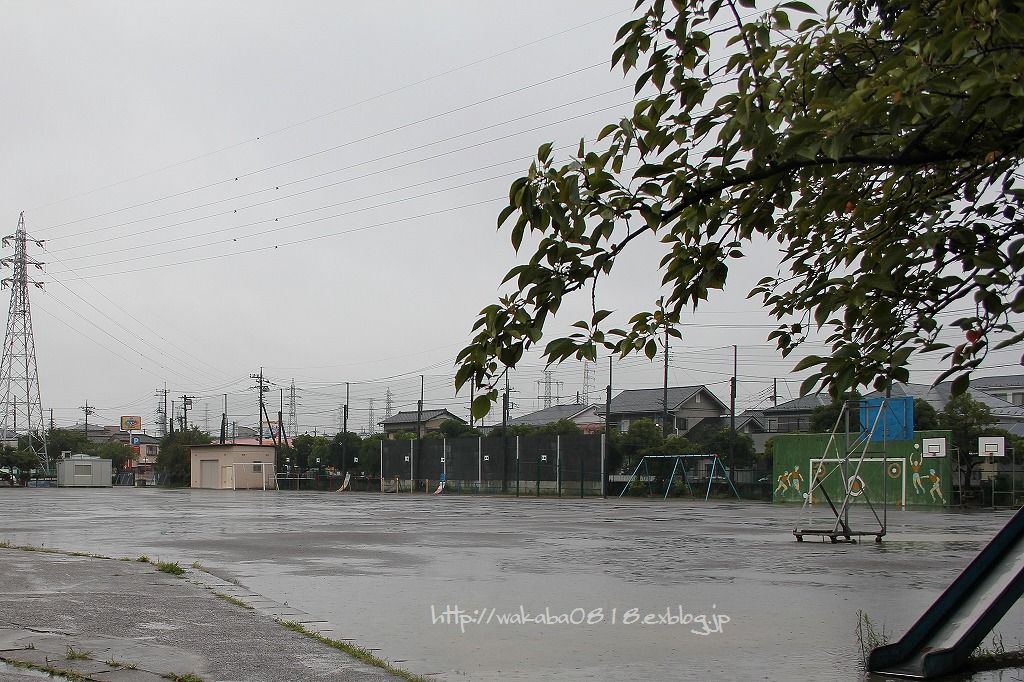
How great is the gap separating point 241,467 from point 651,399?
32598 mm

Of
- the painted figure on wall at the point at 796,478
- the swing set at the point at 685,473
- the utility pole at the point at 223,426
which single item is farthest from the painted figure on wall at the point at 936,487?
the utility pole at the point at 223,426

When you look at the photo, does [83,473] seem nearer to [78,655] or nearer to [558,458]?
[558,458]

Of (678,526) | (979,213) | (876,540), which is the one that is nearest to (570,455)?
(678,526)

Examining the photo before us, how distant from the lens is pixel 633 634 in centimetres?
762

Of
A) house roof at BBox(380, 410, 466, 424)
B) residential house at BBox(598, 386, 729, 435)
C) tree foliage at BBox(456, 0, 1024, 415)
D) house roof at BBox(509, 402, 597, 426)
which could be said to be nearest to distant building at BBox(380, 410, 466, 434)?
house roof at BBox(380, 410, 466, 424)

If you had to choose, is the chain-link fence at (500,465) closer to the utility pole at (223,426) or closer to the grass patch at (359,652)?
the utility pole at (223,426)

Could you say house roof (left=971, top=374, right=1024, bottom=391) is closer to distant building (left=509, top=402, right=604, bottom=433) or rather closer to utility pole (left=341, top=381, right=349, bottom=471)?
distant building (left=509, top=402, right=604, bottom=433)

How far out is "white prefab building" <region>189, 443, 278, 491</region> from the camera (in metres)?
70.6

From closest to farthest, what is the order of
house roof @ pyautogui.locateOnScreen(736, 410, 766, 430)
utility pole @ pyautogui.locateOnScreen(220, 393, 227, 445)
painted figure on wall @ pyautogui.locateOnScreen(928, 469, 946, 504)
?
painted figure on wall @ pyautogui.locateOnScreen(928, 469, 946, 504), house roof @ pyautogui.locateOnScreen(736, 410, 766, 430), utility pole @ pyautogui.locateOnScreen(220, 393, 227, 445)

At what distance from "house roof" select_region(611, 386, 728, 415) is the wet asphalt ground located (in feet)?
201

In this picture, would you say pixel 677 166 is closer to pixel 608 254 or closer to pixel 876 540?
pixel 608 254

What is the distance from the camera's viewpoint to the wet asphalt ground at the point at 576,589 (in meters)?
6.76

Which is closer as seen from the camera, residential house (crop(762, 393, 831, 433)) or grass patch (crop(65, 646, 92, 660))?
grass patch (crop(65, 646, 92, 660))

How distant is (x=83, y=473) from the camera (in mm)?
75312
